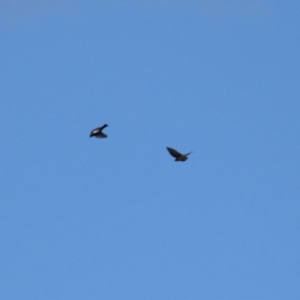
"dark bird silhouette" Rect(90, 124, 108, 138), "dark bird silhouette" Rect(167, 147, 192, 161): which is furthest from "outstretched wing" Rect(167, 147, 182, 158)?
"dark bird silhouette" Rect(90, 124, 108, 138)

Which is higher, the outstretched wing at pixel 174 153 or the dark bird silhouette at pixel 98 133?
the dark bird silhouette at pixel 98 133

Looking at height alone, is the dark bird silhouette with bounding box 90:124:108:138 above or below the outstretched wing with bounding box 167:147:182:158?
above

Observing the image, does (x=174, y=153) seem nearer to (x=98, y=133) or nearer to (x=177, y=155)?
(x=177, y=155)

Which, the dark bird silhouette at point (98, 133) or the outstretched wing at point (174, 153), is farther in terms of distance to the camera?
the dark bird silhouette at point (98, 133)

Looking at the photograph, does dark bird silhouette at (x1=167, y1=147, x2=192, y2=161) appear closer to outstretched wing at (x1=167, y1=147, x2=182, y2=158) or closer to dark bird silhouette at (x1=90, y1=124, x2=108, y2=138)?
outstretched wing at (x1=167, y1=147, x2=182, y2=158)

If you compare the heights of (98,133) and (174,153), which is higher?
(98,133)

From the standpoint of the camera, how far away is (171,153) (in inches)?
2087

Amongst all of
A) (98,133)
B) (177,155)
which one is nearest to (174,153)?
(177,155)

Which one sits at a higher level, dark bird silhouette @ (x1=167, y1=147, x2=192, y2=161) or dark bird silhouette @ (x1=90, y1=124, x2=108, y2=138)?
dark bird silhouette @ (x1=90, y1=124, x2=108, y2=138)

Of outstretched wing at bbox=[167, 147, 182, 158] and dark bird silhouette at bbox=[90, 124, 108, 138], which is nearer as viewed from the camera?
outstretched wing at bbox=[167, 147, 182, 158]

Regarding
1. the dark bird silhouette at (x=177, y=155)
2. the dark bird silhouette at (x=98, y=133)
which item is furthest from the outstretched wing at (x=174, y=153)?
the dark bird silhouette at (x=98, y=133)

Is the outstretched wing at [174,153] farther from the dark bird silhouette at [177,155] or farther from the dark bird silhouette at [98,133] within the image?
the dark bird silhouette at [98,133]

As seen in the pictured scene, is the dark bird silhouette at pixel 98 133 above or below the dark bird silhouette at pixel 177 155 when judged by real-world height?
above

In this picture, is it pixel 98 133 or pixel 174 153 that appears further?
pixel 98 133
